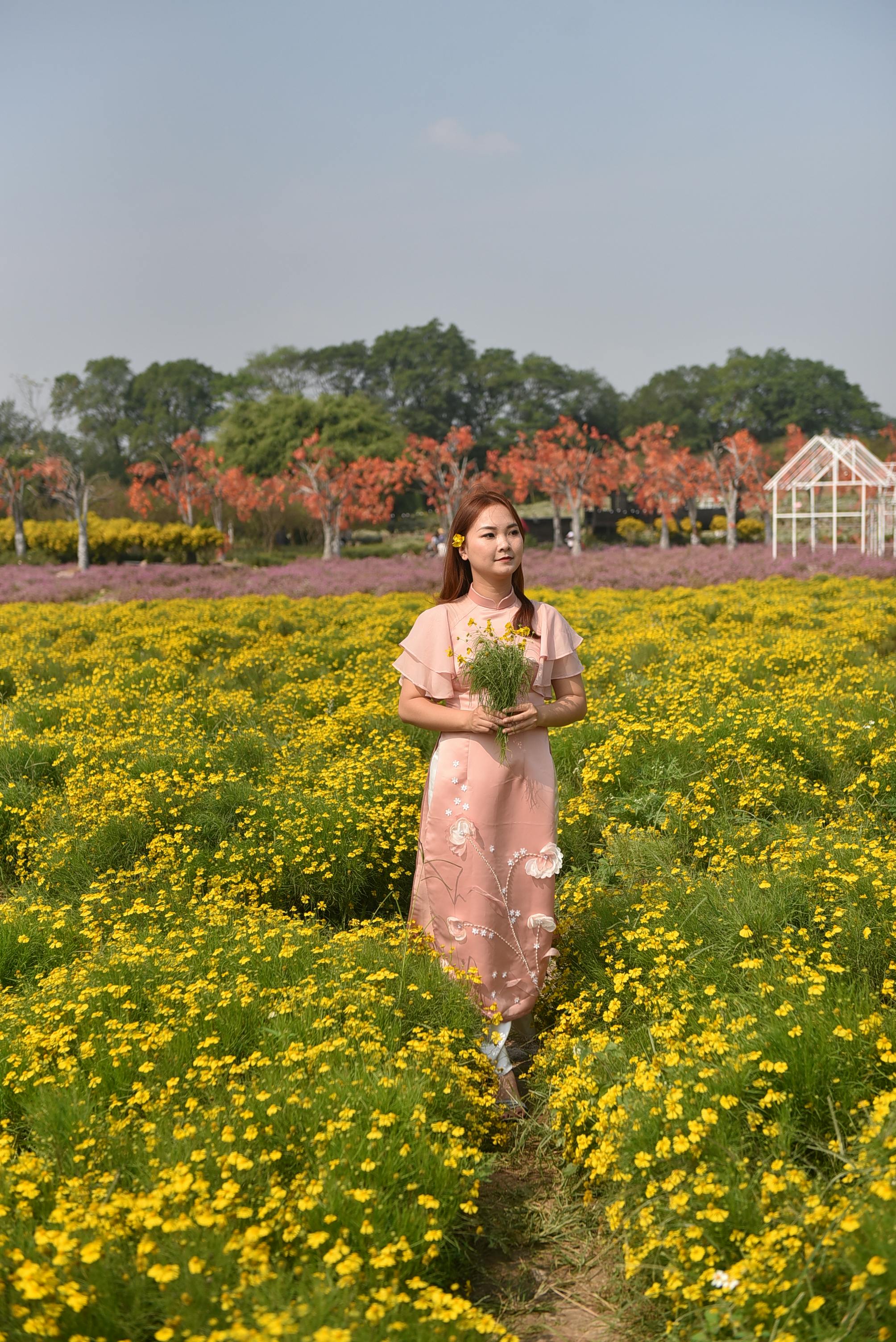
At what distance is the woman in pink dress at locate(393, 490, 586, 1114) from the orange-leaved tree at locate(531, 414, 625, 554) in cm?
3330

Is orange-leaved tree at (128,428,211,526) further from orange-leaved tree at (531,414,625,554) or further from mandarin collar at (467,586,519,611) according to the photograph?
mandarin collar at (467,586,519,611)

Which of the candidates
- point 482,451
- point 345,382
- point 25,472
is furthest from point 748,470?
point 345,382

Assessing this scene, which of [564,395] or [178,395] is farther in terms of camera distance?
[178,395]

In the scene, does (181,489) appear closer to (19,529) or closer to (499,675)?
(19,529)

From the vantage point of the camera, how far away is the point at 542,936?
12.0 feet

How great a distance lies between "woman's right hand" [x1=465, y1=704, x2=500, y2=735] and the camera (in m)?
3.46

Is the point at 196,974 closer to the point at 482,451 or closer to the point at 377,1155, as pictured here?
the point at 377,1155

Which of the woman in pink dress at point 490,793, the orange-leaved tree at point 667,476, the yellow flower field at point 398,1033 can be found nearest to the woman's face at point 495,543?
the woman in pink dress at point 490,793

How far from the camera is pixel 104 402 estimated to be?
90375mm

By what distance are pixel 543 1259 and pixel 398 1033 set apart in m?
0.75

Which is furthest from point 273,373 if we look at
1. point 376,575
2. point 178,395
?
point 376,575

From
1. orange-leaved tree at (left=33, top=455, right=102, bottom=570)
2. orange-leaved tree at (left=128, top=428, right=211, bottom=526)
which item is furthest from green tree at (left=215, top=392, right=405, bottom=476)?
orange-leaved tree at (left=33, top=455, right=102, bottom=570)

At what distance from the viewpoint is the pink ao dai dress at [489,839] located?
11.8 ft

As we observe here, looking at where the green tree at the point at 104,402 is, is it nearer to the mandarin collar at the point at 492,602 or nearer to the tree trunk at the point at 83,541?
the tree trunk at the point at 83,541
